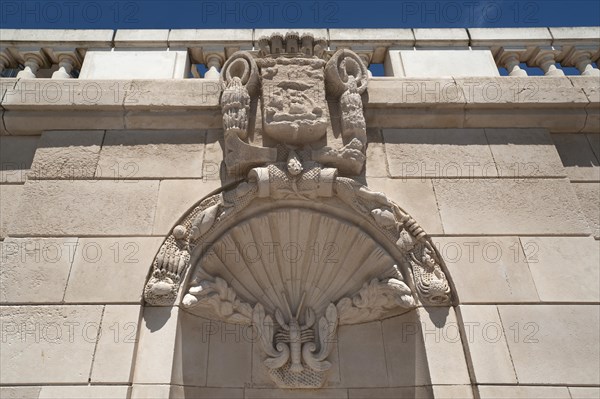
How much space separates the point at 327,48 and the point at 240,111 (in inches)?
62.3

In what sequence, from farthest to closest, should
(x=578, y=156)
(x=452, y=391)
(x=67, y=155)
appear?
1. (x=578, y=156)
2. (x=67, y=155)
3. (x=452, y=391)

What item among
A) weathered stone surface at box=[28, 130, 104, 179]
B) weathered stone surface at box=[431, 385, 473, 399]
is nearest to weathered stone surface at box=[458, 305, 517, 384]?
weathered stone surface at box=[431, 385, 473, 399]

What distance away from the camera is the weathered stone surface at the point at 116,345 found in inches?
134

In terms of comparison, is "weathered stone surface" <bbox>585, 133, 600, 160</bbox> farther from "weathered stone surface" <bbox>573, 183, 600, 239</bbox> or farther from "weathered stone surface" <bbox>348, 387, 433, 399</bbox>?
"weathered stone surface" <bbox>348, 387, 433, 399</bbox>

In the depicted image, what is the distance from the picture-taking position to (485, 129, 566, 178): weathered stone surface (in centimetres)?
451

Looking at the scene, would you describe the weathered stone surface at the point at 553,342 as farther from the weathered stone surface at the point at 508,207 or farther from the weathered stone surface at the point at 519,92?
the weathered stone surface at the point at 519,92

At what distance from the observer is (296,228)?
174 inches

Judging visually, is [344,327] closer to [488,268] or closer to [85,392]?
[488,268]

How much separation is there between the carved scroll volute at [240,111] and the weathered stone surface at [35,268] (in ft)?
5.73

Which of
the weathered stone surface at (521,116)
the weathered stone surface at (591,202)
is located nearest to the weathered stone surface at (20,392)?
the weathered stone surface at (521,116)

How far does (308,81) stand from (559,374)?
3569 mm

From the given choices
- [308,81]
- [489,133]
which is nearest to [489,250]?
[489,133]

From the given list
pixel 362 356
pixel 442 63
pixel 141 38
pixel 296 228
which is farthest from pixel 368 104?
pixel 141 38

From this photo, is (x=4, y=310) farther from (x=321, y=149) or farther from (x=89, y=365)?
(x=321, y=149)
